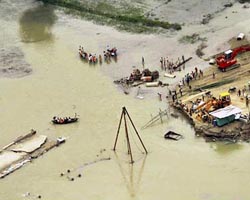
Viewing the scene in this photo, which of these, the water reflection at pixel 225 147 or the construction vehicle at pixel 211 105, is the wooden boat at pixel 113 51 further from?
the water reflection at pixel 225 147

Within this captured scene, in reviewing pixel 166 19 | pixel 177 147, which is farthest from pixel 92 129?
pixel 166 19

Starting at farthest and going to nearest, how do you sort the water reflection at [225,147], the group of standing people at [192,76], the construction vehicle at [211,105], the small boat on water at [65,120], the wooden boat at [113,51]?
1. the wooden boat at [113,51]
2. the group of standing people at [192,76]
3. the small boat on water at [65,120]
4. the construction vehicle at [211,105]
5. the water reflection at [225,147]

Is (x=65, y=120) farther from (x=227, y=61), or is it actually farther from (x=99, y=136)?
(x=227, y=61)

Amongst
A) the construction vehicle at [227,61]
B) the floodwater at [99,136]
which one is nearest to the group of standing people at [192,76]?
the construction vehicle at [227,61]

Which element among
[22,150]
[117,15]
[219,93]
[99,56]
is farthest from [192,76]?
[117,15]

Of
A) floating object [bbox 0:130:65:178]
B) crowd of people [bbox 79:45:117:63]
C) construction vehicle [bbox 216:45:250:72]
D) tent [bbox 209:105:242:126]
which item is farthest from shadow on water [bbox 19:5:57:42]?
tent [bbox 209:105:242:126]

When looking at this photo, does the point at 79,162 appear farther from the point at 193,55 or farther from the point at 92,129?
the point at 193,55

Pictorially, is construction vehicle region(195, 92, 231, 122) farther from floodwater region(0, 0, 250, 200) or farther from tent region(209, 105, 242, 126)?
floodwater region(0, 0, 250, 200)
